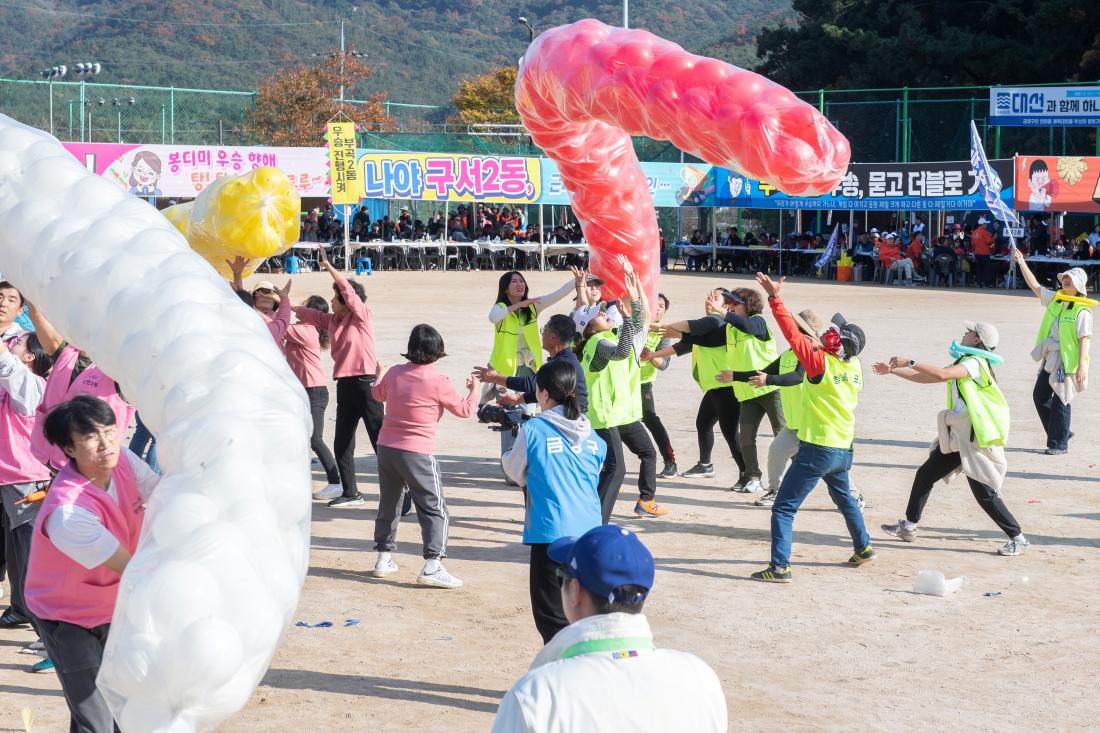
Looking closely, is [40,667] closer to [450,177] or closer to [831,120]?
[450,177]

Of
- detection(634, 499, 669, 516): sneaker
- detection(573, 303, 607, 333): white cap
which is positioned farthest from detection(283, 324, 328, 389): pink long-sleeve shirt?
detection(634, 499, 669, 516): sneaker

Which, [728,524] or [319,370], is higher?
[319,370]

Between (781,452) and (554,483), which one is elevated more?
(554,483)

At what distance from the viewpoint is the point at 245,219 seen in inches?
309

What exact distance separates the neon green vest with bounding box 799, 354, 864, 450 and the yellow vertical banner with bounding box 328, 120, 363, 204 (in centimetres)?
2259

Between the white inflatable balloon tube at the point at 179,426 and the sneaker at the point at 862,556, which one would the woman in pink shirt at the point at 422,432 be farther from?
the white inflatable balloon tube at the point at 179,426

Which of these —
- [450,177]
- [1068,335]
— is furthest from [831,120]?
[1068,335]

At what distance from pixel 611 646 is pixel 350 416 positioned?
22.6ft

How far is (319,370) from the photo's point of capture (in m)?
10.1

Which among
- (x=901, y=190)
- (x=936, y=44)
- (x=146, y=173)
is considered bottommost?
(x=901, y=190)

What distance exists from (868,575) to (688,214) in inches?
1598

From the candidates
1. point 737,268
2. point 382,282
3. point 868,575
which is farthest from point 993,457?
point 737,268

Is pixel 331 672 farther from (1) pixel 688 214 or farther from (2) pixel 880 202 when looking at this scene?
(1) pixel 688 214

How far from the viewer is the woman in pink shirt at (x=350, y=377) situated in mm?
9727
